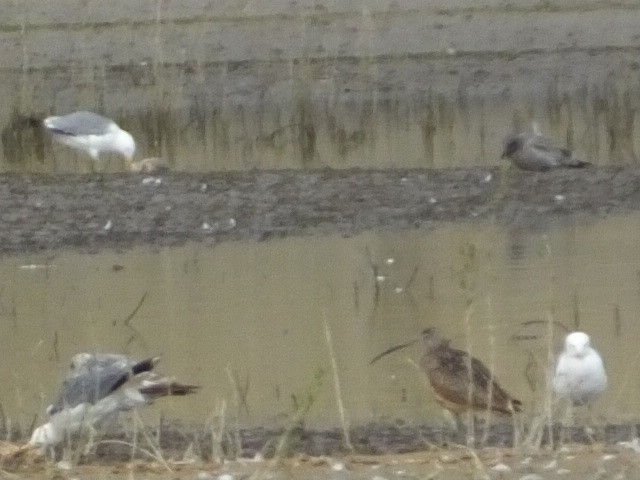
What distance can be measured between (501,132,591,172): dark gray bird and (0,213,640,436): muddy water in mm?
1562

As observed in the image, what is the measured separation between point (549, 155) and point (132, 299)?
214 inches

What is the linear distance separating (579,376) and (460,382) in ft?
2.04

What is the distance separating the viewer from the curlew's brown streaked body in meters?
6.08

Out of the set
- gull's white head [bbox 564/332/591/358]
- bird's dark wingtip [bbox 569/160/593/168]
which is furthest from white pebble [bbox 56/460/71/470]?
bird's dark wingtip [bbox 569/160/593/168]

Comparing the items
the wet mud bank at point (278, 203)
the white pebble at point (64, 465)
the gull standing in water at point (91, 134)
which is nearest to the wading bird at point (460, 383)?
the white pebble at point (64, 465)

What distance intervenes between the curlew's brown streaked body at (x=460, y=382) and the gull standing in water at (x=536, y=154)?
7742mm

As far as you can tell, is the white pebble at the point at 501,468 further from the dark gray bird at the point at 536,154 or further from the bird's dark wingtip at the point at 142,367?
the dark gray bird at the point at 536,154

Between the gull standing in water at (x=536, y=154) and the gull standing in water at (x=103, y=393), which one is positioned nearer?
the gull standing in water at (x=103, y=393)

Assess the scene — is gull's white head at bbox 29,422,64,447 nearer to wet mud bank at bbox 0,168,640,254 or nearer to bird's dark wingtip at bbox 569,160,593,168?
wet mud bank at bbox 0,168,640,254

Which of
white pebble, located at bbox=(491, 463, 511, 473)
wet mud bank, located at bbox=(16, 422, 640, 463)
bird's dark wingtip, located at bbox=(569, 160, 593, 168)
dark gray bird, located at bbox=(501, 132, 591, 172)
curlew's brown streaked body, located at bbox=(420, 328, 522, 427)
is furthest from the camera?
bird's dark wingtip, located at bbox=(569, 160, 593, 168)

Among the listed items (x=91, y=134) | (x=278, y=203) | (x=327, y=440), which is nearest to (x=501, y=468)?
(x=327, y=440)

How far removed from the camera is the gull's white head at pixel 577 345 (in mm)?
6796

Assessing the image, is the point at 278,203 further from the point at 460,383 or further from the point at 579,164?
the point at 460,383

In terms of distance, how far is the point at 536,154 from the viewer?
46.8 feet
